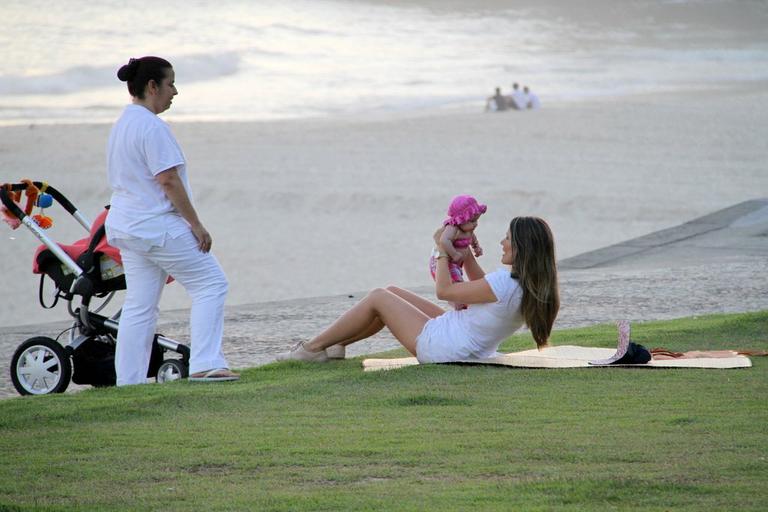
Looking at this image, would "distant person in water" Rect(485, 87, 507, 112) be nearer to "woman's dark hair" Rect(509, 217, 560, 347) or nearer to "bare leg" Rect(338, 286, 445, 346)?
"bare leg" Rect(338, 286, 445, 346)

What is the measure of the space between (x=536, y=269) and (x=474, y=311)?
0.43 meters

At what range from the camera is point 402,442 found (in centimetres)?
538

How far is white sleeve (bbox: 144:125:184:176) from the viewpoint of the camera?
670 cm

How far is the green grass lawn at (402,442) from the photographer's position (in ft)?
15.1

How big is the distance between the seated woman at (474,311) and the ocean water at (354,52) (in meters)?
22.7

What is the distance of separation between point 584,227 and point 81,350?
11.7m

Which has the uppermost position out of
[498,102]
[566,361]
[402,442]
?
[498,102]

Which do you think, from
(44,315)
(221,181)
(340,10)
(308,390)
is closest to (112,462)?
(308,390)

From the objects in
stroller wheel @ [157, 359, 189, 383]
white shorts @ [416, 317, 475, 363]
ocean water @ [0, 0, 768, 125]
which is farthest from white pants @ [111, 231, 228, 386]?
ocean water @ [0, 0, 768, 125]

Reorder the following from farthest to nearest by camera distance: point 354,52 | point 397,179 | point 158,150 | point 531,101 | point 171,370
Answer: point 354,52, point 531,101, point 397,179, point 171,370, point 158,150

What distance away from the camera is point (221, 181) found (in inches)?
845

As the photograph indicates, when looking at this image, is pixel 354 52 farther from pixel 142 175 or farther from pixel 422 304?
pixel 142 175

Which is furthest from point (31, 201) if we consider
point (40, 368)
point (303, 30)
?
point (303, 30)

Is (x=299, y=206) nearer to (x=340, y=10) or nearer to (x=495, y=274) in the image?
(x=495, y=274)
